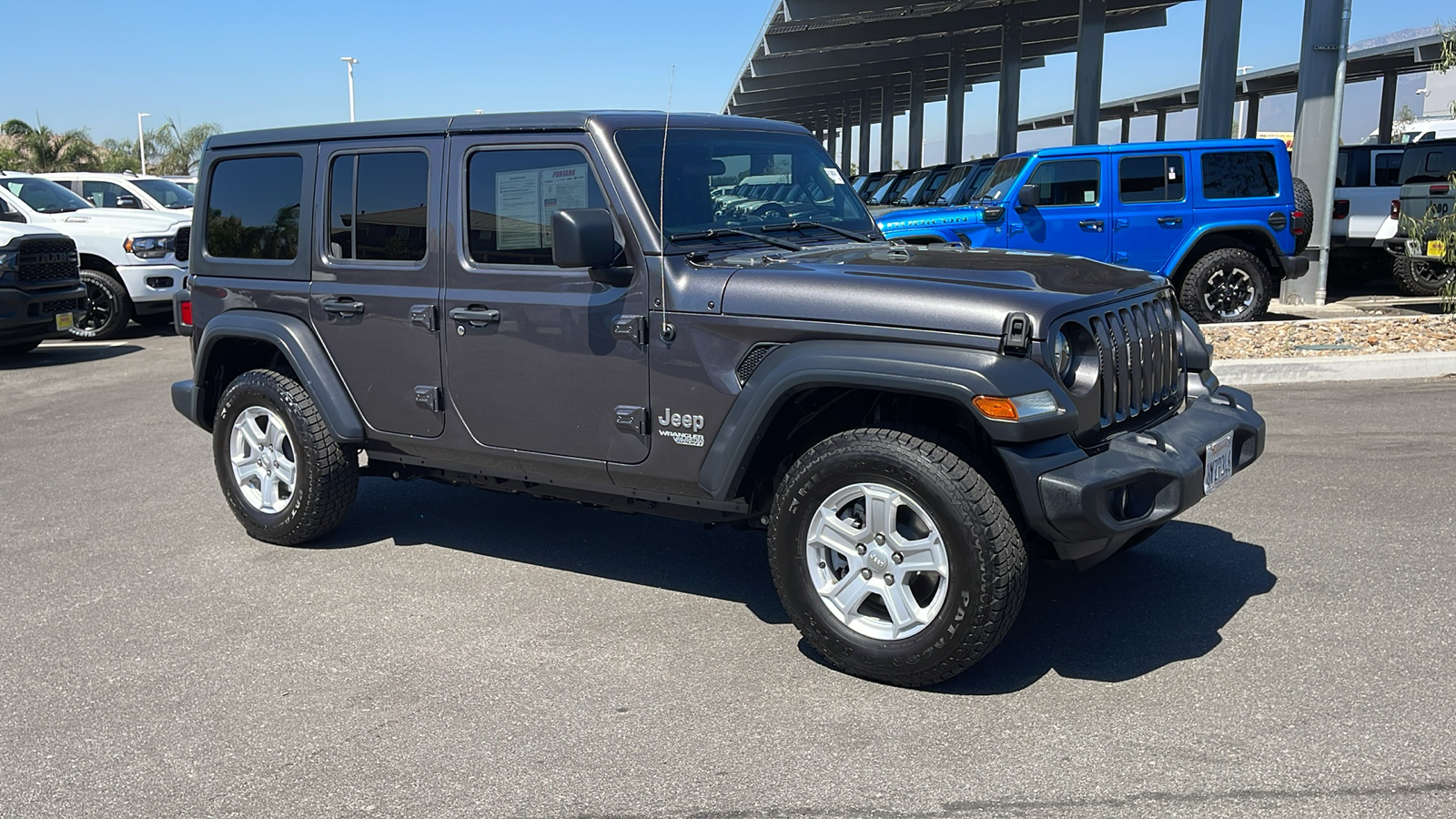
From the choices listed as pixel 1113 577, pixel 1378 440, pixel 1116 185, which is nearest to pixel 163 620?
pixel 1113 577

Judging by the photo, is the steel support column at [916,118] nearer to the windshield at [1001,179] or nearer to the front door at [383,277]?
the windshield at [1001,179]

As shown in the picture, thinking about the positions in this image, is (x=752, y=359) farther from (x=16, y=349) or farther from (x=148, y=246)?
(x=16, y=349)

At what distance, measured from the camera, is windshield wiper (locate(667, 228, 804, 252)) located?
4.66m

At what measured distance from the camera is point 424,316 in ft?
16.9

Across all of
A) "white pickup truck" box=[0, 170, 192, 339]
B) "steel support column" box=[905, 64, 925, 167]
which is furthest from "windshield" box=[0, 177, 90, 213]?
"steel support column" box=[905, 64, 925, 167]

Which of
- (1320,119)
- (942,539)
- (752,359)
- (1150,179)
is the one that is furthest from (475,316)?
(1320,119)

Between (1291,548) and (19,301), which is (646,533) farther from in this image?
(19,301)

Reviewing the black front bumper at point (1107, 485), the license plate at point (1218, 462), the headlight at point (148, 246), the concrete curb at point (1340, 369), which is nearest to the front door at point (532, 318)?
the black front bumper at point (1107, 485)

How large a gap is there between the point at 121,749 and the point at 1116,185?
11234mm

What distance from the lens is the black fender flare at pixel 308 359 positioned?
548cm

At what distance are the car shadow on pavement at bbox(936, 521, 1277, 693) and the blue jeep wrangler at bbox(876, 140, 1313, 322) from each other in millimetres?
7469

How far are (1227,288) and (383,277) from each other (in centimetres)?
998

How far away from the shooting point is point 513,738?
380cm

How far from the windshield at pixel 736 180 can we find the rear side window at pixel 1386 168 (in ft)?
48.6
